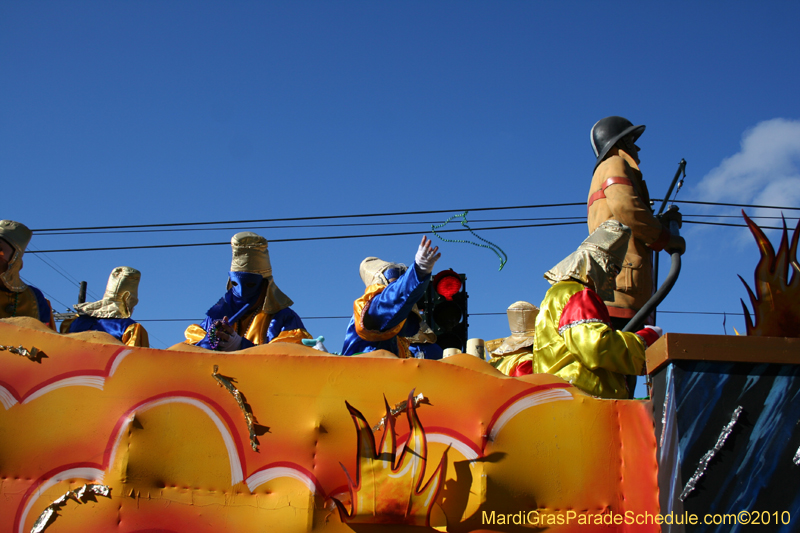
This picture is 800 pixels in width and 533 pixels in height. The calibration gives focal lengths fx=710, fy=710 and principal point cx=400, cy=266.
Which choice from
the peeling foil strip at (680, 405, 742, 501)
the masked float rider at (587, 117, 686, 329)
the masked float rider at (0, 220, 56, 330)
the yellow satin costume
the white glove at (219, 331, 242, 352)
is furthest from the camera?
the masked float rider at (0, 220, 56, 330)

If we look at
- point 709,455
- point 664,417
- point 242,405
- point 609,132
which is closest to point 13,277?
point 242,405

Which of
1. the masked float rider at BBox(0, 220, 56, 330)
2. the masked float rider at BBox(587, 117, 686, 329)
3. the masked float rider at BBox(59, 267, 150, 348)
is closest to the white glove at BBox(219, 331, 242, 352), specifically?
the masked float rider at BBox(0, 220, 56, 330)

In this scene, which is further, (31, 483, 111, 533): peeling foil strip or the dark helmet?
the dark helmet

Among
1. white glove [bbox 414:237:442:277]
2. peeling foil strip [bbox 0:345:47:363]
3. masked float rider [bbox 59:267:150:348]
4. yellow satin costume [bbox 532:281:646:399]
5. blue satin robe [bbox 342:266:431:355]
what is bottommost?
peeling foil strip [bbox 0:345:47:363]

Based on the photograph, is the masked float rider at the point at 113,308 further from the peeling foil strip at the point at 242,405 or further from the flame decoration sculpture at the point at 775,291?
the flame decoration sculpture at the point at 775,291

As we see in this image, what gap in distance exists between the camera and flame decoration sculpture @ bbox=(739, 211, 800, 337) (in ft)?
9.67

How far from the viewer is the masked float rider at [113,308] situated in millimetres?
6180

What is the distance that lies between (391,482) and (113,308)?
4644mm

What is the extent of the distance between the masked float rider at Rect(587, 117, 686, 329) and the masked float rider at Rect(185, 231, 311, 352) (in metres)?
2.39

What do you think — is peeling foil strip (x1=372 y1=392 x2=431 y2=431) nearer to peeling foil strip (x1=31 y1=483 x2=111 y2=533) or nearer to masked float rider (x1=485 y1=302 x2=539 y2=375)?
peeling foil strip (x1=31 y1=483 x2=111 y2=533)

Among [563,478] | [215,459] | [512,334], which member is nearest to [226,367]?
[215,459]

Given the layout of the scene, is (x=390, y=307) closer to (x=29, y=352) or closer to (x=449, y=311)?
(x=29, y=352)

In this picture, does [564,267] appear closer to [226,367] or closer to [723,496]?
[723,496]

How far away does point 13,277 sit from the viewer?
5.32 meters
